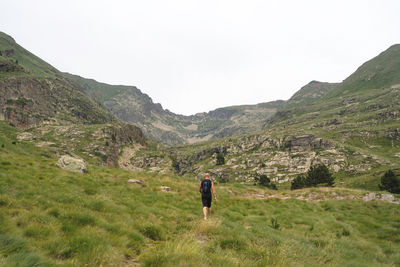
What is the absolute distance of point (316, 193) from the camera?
25.9 meters

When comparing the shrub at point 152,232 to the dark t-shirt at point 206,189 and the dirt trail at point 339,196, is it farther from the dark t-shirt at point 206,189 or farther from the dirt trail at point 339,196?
the dirt trail at point 339,196

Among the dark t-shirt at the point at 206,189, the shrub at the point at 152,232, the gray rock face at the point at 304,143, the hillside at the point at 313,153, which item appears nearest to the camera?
the shrub at the point at 152,232

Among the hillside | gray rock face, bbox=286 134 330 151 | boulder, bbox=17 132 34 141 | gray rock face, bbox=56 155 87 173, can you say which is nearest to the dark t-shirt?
gray rock face, bbox=56 155 87 173

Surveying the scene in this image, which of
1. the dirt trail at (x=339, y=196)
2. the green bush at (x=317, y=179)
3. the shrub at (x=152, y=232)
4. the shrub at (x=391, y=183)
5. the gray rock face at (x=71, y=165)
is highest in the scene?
the gray rock face at (x=71, y=165)

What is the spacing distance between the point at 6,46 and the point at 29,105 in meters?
157

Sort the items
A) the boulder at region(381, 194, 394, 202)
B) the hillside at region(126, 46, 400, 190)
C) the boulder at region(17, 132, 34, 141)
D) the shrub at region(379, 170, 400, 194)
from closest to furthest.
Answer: the boulder at region(381, 194, 394, 202) → the shrub at region(379, 170, 400, 194) → the boulder at region(17, 132, 34, 141) → the hillside at region(126, 46, 400, 190)

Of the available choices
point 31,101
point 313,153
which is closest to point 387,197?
point 313,153

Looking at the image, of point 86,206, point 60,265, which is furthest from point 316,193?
point 60,265

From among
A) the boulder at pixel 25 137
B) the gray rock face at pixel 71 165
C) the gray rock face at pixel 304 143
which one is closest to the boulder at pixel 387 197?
the gray rock face at pixel 71 165

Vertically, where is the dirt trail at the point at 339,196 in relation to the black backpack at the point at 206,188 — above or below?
below

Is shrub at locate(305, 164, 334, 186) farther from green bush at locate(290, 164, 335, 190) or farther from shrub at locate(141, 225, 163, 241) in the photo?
shrub at locate(141, 225, 163, 241)

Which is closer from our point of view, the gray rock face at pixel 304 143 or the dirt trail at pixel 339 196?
the dirt trail at pixel 339 196

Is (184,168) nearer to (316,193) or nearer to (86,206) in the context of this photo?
(316,193)

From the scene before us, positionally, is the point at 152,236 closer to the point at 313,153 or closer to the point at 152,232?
the point at 152,232
